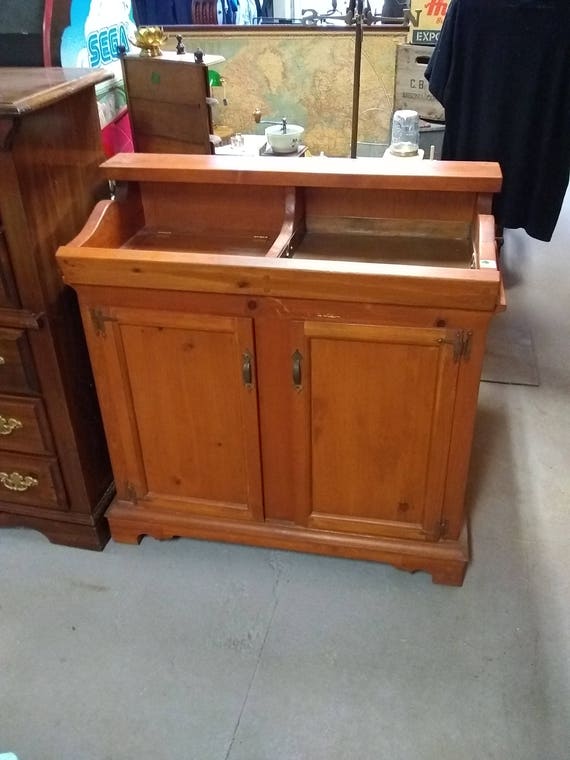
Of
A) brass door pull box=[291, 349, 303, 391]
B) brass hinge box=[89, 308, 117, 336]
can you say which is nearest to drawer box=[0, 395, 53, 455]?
brass hinge box=[89, 308, 117, 336]

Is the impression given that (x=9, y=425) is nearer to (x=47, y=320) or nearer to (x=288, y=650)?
(x=47, y=320)

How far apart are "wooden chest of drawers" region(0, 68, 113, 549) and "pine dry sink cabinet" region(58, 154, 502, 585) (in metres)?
0.07

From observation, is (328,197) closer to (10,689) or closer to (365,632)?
(365,632)

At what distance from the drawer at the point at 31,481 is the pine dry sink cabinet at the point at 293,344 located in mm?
154

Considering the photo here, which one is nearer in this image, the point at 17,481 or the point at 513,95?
the point at 17,481

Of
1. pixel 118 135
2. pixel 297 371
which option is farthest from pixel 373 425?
pixel 118 135

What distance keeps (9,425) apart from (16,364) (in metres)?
0.18

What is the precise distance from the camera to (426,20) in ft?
10.3

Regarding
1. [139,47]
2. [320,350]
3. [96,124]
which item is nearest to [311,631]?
[320,350]

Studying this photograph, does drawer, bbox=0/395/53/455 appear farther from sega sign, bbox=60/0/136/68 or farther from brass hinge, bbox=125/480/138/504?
sega sign, bbox=60/0/136/68

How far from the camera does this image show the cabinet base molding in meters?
1.53

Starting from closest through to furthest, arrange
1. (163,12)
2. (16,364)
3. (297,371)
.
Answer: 1. (297,371)
2. (16,364)
3. (163,12)

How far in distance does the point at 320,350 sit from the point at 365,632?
2.14 ft

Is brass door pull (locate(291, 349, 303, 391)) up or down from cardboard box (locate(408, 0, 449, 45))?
down
